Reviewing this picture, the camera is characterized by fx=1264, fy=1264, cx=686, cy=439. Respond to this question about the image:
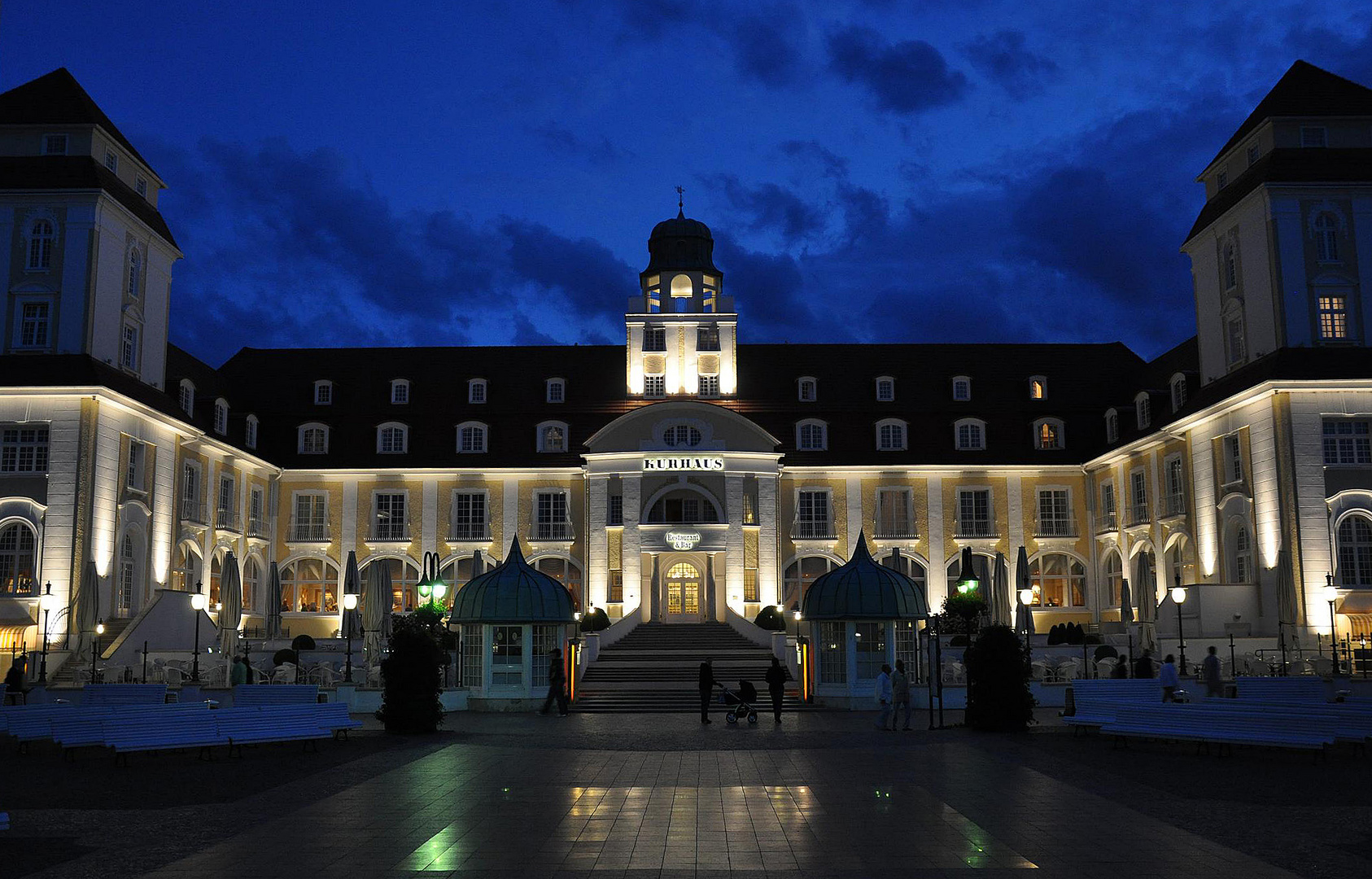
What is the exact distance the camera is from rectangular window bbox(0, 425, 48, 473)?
38000mm

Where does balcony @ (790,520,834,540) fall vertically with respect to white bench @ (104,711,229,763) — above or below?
above

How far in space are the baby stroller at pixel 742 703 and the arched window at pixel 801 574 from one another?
23.9 meters

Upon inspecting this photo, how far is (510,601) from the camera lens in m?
29.8

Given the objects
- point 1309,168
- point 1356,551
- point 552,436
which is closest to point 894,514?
point 552,436

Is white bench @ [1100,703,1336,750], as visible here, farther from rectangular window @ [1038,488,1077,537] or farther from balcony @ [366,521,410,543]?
balcony @ [366,521,410,543]

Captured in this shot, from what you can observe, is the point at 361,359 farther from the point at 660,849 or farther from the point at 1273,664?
the point at 660,849

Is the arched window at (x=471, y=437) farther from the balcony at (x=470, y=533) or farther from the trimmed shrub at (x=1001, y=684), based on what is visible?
the trimmed shrub at (x=1001, y=684)

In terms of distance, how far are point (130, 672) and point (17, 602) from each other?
6445mm

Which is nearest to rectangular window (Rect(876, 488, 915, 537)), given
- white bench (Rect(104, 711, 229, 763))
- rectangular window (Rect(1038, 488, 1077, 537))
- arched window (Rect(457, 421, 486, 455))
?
rectangular window (Rect(1038, 488, 1077, 537))

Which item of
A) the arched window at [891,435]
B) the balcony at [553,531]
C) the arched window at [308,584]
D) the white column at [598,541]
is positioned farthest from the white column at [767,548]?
the arched window at [308,584]

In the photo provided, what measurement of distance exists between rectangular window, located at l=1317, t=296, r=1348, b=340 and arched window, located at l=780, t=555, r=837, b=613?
20.9 meters

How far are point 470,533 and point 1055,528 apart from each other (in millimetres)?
24497

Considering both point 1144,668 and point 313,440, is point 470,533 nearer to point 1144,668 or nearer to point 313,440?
point 313,440

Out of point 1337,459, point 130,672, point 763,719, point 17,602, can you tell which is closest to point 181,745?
point 763,719
